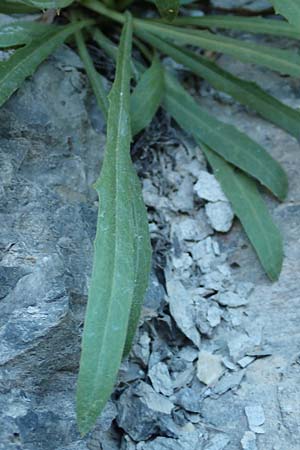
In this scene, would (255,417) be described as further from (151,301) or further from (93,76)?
(93,76)

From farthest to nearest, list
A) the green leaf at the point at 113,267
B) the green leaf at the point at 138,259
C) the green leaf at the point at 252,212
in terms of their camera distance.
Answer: the green leaf at the point at 252,212
the green leaf at the point at 138,259
the green leaf at the point at 113,267

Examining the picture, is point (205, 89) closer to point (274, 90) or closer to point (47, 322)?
point (274, 90)

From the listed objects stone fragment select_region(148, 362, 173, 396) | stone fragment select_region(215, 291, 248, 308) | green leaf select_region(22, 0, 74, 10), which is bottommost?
stone fragment select_region(148, 362, 173, 396)

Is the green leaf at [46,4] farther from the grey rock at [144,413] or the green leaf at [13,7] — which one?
the grey rock at [144,413]

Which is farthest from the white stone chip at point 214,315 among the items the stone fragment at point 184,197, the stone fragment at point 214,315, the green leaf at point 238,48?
the green leaf at point 238,48

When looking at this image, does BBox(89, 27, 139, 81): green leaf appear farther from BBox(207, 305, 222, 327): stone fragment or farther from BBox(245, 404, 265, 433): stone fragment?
BBox(245, 404, 265, 433): stone fragment

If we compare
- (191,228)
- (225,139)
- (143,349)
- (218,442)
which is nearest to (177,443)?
(218,442)

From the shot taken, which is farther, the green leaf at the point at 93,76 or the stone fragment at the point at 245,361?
the green leaf at the point at 93,76

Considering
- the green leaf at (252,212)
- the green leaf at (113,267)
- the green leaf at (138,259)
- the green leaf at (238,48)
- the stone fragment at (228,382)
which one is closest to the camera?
the green leaf at (113,267)

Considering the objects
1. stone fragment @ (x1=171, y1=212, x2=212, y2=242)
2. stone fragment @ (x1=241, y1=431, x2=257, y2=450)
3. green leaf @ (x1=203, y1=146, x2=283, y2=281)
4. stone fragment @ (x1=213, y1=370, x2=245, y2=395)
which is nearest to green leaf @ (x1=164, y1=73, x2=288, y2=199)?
green leaf @ (x1=203, y1=146, x2=283, y2=281)
